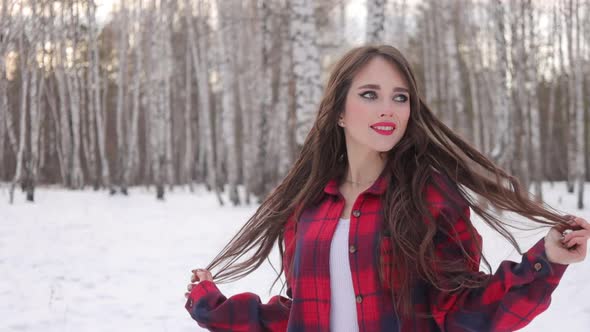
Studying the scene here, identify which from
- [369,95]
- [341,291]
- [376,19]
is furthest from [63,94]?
[341,291]

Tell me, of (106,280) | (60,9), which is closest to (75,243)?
(106,280)

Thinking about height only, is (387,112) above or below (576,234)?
above

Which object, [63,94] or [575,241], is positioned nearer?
[575,241]

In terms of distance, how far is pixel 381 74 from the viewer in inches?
79.4

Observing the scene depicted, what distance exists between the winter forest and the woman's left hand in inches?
152

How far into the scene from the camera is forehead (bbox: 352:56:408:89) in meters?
2.01

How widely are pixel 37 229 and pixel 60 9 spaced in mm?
10476

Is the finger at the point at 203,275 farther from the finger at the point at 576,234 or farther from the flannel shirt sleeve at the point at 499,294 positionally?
the finger at the point at 576,234

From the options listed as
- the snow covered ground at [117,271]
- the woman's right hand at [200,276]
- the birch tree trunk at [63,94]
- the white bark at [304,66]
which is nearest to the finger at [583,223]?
the snow covered ground at [117,271]

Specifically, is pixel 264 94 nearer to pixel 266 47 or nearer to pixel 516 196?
pixel 266 47

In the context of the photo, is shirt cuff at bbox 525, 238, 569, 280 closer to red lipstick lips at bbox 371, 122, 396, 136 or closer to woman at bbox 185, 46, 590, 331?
woman at bbox 185, 46, 590, 331

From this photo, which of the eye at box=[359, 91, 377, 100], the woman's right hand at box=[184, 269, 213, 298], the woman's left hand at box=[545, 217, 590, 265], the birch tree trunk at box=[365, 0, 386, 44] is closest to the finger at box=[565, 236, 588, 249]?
the woman's left hand at box=[545, 217, 590, 265]

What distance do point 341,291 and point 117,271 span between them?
5.20 m

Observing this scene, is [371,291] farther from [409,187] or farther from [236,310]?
[236,310]
